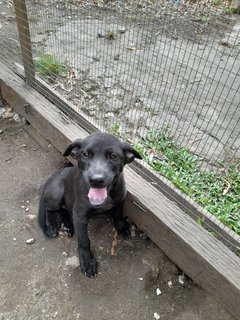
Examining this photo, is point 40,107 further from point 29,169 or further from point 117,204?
point 117,204

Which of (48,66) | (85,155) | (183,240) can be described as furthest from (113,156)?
(48,66)

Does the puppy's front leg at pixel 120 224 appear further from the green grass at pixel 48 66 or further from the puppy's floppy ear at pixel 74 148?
the green grass at pixel 48 66

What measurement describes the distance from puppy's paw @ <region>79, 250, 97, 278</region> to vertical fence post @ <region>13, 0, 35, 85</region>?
2.36 m

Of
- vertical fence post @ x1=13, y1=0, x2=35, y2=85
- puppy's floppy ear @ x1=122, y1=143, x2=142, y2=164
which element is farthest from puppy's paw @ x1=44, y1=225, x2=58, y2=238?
vertical fence post @ x1=13, y1=0, x2=35, y2=85

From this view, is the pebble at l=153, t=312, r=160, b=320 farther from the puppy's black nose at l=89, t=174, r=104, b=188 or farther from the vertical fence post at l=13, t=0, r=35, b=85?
the vertical fence post at l=13, t=0, r=35, b=85

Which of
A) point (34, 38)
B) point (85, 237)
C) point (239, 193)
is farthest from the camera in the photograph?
point (34, 38)

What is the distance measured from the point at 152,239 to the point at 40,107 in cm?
204

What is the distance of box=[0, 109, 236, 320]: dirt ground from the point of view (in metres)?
2.64

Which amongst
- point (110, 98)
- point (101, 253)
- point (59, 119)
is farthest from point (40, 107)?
point (101, 253)

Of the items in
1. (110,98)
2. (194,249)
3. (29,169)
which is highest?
(194,249)

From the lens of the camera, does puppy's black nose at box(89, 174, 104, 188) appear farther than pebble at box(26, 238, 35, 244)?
No

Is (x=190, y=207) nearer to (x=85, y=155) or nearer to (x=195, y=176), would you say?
(x=195, y=176)

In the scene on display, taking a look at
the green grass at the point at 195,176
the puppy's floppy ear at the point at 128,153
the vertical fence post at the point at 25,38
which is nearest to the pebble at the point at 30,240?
the puppy's floppy ear at the point at 128,153

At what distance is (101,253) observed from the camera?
3.04m
